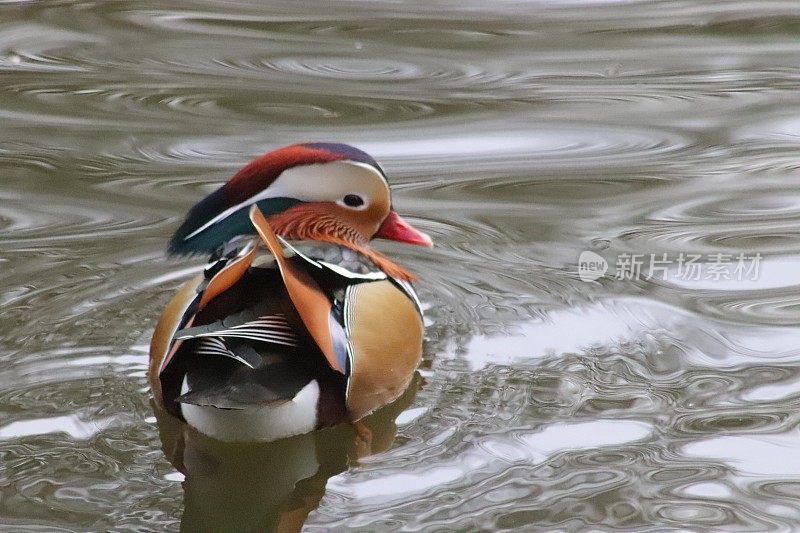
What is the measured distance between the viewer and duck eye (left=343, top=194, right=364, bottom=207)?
16.9ft

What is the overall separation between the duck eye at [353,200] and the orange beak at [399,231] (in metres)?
0.17

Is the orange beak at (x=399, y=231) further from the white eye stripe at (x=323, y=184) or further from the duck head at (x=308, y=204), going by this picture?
the white eye stripe at (x=323, y=184)

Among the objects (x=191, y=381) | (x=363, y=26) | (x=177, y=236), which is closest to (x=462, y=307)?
(x=177, y=236)

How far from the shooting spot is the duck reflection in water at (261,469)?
3.97m

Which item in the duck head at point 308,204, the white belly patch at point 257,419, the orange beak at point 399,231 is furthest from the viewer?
the orange beak at point 399,231

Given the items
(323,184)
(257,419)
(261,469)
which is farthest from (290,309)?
(323,184)

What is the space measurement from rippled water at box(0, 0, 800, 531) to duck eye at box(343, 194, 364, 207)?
54 centimetres

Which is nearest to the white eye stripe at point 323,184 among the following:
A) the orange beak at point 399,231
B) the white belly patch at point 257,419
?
→ the orange beak at point 399,231

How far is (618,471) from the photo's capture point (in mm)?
4156

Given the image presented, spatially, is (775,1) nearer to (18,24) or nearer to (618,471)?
(18,24)

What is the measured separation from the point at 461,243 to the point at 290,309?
185 cm

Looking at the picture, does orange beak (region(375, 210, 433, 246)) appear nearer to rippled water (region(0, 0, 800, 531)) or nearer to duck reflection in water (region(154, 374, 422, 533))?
rippled water (region(0, 0, 800, 531))

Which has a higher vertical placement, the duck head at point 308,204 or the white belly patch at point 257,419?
the duck head at point 308,204

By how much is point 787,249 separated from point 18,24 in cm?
491
